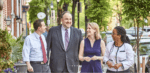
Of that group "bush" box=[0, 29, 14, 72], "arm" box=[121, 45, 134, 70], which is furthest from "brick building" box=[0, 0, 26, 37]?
"arm" box=[121, 45, 134, 70]

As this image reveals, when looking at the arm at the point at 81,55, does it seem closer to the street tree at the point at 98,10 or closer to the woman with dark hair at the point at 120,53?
the woman with dark hair at the point at 120,53

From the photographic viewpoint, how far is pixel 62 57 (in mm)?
6203

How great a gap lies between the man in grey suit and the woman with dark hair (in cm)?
126

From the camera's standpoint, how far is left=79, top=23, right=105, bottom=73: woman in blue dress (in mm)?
5906

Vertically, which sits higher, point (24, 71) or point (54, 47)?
point (54, 47)

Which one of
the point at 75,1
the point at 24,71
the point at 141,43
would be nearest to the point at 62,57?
the point at 24,71

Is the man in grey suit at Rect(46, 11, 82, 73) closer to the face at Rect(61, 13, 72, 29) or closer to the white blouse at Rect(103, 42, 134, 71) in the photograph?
the face at Rect(61, 13, 72, 29)

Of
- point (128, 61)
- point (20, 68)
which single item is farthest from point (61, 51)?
point (20, 68)

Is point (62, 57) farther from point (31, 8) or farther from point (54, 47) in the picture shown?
point (31, 8)

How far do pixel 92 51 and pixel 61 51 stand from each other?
696 mm

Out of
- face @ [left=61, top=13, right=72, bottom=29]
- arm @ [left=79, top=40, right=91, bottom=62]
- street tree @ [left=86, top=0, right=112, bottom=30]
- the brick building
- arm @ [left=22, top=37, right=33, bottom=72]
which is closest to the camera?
arm @ [left=79, top=40, right=91, bottom=62]

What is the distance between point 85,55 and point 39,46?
1121 mm

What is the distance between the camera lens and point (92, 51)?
5941mm

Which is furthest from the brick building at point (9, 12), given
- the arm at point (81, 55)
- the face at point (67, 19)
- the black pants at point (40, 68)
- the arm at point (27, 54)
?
the arm at point (81, 55)
